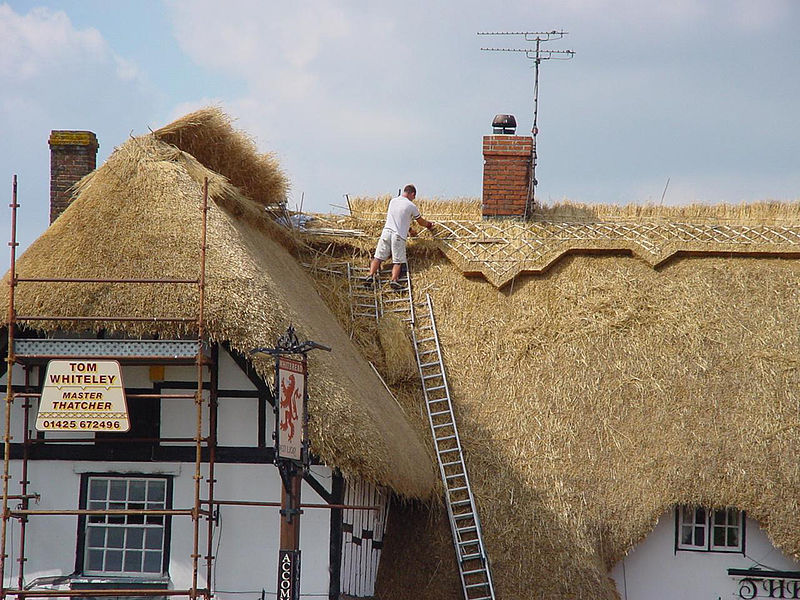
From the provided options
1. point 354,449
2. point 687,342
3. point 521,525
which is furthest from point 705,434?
point 354,449

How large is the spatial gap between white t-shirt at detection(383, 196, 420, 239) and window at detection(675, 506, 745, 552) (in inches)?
225

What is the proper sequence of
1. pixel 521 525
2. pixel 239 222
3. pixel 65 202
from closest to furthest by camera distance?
1. pixel 521 525
2. pixel 239 222
3. pixel 65 202

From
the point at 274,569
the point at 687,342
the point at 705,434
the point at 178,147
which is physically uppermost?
the point at 178,147

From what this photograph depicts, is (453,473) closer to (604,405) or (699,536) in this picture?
(604,405)

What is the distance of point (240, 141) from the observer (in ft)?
56.0

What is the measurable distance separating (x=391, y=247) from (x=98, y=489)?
6269 mm

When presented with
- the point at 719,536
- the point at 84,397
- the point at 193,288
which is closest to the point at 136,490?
the point at 84,397

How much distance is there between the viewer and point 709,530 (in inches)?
601

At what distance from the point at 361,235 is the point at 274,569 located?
6.69 m

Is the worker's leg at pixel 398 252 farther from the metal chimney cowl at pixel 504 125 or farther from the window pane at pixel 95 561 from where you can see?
the window pane at pixel 95 561

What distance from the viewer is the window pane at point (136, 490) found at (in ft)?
44.1

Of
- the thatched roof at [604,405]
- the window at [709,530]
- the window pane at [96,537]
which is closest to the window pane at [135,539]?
the window pane at [96,537]

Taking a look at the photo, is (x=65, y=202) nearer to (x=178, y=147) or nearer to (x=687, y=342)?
(x=178, y=147)

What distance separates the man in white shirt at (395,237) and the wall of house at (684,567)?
17.1 feet
